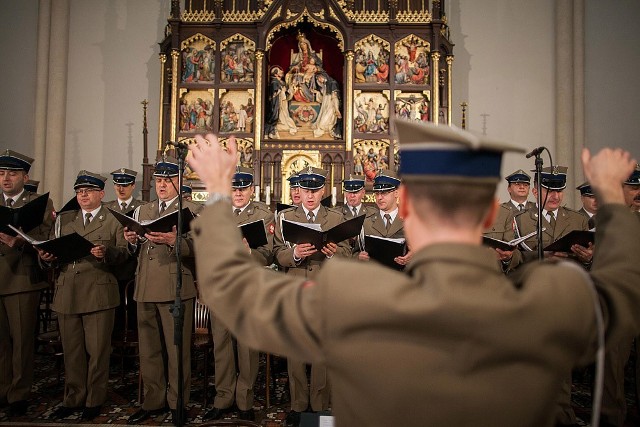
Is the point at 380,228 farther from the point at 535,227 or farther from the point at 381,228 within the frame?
the point at 535,227

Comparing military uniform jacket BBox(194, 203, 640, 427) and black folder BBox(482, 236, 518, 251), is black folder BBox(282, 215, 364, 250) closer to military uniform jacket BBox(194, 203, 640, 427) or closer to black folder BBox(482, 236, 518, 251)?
black folder BBox(482, 236, 518, 251)

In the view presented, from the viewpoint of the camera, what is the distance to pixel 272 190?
23.0ft

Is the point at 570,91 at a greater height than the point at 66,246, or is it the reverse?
the point at 570,91

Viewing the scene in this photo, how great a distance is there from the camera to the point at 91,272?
3646mm

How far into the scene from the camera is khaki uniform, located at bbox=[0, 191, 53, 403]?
140 inches

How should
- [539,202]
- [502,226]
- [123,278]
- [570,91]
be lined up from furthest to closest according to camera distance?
[570,91] < [123,278] < [502,226] < [539,202]

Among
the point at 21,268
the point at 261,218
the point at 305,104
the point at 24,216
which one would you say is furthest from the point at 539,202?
the point at 305,104

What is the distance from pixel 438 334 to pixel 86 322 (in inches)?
134

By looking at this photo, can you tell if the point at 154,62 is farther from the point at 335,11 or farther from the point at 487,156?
the point at 487,156

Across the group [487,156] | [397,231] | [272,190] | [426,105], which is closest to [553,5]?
[426,105]

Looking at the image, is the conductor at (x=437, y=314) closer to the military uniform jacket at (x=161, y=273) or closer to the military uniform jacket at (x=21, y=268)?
the military uniform jacket at (x=161, y=273)

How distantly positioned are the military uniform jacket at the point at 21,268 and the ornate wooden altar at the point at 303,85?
3100 mm

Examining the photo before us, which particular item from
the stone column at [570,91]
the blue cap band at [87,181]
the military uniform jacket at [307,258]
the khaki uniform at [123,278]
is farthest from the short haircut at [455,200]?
the stone column at [570,91]

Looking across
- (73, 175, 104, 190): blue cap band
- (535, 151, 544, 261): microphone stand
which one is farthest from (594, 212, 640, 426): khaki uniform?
(73, 175, 104, 190): blue cap band
